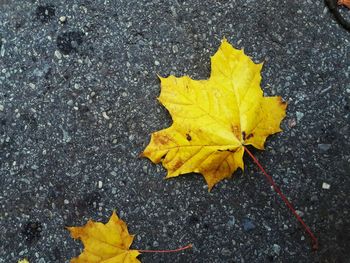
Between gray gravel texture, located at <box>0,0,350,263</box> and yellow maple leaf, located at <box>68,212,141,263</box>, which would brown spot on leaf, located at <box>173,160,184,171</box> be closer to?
gray gravel texture, located at <box>0,0,350,263</box>

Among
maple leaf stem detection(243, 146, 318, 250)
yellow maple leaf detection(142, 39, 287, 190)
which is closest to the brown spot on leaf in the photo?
yellow maple leaf detection(142, 39, 287, 190)

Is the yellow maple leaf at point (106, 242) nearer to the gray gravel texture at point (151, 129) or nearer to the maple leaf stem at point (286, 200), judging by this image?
the gray gravel texture at point (151, 129)

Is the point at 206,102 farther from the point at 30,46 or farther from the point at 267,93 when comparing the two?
the point at 30,46

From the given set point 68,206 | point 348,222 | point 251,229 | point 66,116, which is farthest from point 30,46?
point 348,222

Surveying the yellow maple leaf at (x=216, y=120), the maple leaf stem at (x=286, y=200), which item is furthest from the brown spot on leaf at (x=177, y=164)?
the maple leaf stem at (x=286, y=200)

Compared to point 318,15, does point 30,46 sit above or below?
below

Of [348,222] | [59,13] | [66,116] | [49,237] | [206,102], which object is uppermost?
[59,13]

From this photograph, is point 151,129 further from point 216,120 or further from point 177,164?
point 216,120
